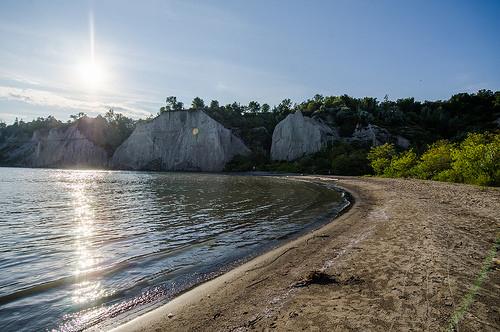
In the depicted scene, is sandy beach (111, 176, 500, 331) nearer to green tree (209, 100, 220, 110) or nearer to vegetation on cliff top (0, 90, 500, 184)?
vegetation on cliff top (0, 90, 500, 184)

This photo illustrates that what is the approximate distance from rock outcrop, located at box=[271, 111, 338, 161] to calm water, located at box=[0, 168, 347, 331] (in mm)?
59268

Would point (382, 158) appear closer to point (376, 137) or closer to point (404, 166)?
point (404, 166)

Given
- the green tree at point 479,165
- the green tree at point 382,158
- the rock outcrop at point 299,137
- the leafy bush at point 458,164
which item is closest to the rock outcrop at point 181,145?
the rock outcrop at point 299,137

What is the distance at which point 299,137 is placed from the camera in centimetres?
8062

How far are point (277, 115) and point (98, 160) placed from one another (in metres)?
60.1

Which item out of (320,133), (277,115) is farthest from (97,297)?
(277,115)

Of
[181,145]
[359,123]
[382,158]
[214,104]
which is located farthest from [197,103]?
[382,158]

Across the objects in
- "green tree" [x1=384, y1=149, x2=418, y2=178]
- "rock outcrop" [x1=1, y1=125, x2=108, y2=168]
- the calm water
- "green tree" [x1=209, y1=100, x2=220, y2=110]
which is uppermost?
"green tree" [x1=209, y1=100, x2=220, y2=110]

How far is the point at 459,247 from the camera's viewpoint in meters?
8.77

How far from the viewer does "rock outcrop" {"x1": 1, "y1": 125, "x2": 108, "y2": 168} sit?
10244cm

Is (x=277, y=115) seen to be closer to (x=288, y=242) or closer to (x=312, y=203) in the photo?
(x=312, y=203)

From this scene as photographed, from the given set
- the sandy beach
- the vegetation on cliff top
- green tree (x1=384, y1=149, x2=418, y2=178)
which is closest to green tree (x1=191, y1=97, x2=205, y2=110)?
the vegetation on cliff top

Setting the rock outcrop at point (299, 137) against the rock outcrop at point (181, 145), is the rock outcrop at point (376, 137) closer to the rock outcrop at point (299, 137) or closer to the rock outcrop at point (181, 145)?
the rock outcrop at point (299, 137)

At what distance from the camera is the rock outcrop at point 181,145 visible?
84500 mm
